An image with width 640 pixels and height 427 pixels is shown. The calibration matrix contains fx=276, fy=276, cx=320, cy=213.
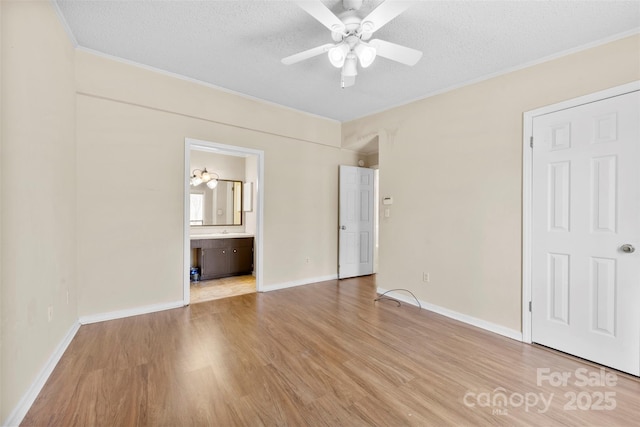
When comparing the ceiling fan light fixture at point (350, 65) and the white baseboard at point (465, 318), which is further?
the white baseboard at point (465, 318)

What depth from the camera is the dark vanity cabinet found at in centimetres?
473

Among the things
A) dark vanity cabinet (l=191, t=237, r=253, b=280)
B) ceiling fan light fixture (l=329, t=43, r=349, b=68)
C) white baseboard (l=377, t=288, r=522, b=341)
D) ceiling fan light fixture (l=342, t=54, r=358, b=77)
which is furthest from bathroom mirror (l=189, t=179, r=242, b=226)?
ceiling fan light fixture (l=329, t=43, r=349, b=68)

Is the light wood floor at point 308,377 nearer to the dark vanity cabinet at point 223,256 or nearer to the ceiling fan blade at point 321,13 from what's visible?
the dark vanity cabinet at point 223,256

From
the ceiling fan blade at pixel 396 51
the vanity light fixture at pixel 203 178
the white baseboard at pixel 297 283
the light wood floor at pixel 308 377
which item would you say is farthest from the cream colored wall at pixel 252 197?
the ceiling fan blade at pixel 396 51

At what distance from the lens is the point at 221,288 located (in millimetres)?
4297

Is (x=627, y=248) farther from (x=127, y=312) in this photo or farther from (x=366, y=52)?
(x=127, y=312)

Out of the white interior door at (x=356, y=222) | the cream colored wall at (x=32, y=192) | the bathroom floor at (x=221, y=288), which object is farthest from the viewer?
the white interior door at (x=356, y=222)

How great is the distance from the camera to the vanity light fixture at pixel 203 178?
5105 mm

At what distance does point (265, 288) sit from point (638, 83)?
432cm

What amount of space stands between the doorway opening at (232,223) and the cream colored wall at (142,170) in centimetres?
14

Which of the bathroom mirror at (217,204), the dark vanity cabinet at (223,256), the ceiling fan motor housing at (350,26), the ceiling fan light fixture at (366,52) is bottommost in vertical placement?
the dark vanity cabinet at (223,256)

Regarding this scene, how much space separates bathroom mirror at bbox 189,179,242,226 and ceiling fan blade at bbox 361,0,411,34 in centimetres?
419

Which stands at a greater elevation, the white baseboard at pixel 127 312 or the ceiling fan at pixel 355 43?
the ceiling fan at pixel 355 43

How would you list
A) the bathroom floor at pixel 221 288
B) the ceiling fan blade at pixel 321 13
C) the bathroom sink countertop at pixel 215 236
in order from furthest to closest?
the bathroom sink countertop at pixel 215 236 → the bathroom floor at pixel 221 288 → the ceiling fan blade at pixel 321 13
